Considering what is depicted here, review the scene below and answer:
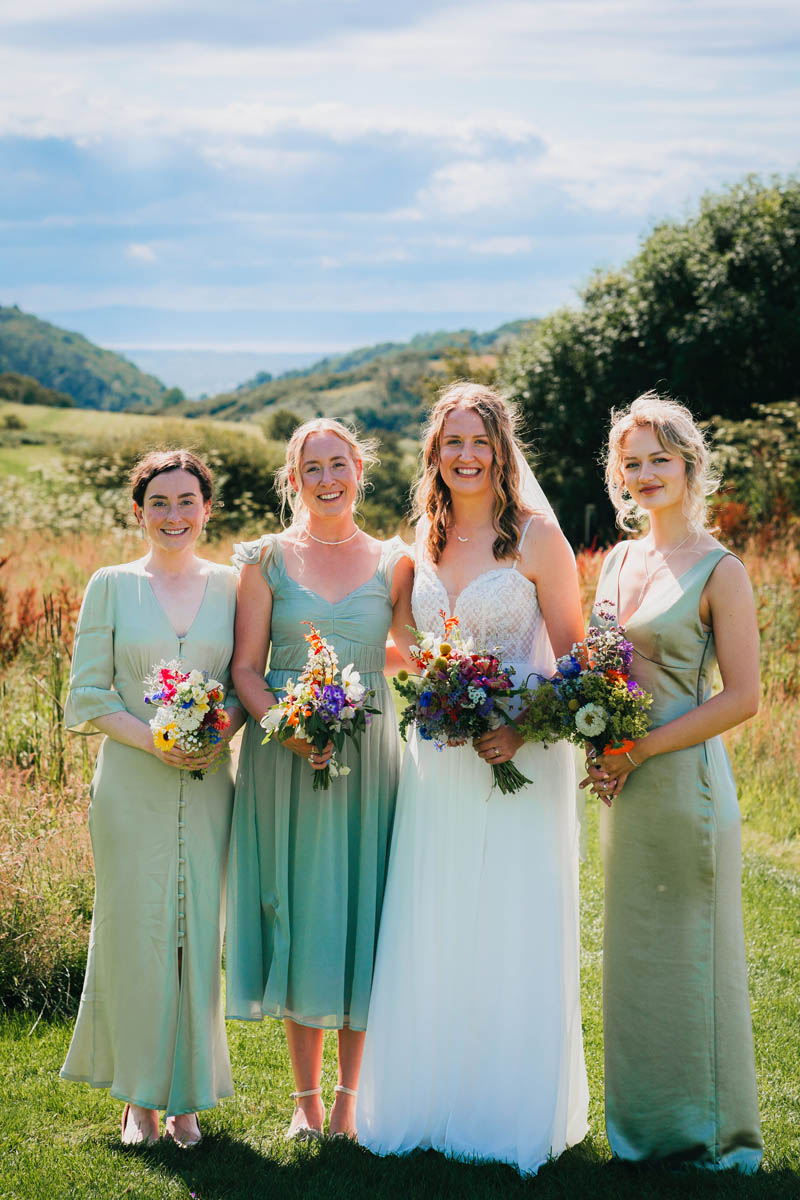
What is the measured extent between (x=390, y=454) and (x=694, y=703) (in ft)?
86.9

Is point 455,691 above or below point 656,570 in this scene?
below

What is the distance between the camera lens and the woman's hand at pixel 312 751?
13.3 ft

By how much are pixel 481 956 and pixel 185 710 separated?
1493mm

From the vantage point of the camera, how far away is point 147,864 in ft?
13.8

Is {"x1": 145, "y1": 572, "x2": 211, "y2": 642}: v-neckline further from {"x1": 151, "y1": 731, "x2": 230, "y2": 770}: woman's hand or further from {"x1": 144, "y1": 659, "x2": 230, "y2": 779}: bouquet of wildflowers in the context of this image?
{"x1": 151, "y1": 731, "x2": 230, "y2": 770}: woman's hand

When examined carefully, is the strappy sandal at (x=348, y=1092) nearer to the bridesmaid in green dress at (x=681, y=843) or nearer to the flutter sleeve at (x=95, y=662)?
the bridesmaid in green dress at (x=681, y=843)

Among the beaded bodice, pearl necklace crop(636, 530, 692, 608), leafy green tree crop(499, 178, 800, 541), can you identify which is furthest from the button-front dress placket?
leafy green tree crop(499, 178, 800, 541)

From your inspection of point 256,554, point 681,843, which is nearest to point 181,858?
point 256,554

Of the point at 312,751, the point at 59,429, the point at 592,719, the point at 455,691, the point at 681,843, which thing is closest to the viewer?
the point at 592,719

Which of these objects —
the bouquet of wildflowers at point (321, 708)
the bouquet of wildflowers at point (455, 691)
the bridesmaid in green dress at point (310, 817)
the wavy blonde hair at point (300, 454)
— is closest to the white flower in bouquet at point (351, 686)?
the bouquet of wildflowers at point (321, 708)

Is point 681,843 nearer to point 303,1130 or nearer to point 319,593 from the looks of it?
point 319,593

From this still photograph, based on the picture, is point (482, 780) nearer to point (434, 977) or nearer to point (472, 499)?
point (434, 977)

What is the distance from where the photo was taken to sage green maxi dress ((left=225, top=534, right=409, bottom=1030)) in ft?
14.3

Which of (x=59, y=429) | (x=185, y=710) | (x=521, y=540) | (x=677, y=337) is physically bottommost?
(x=185, y=710)
